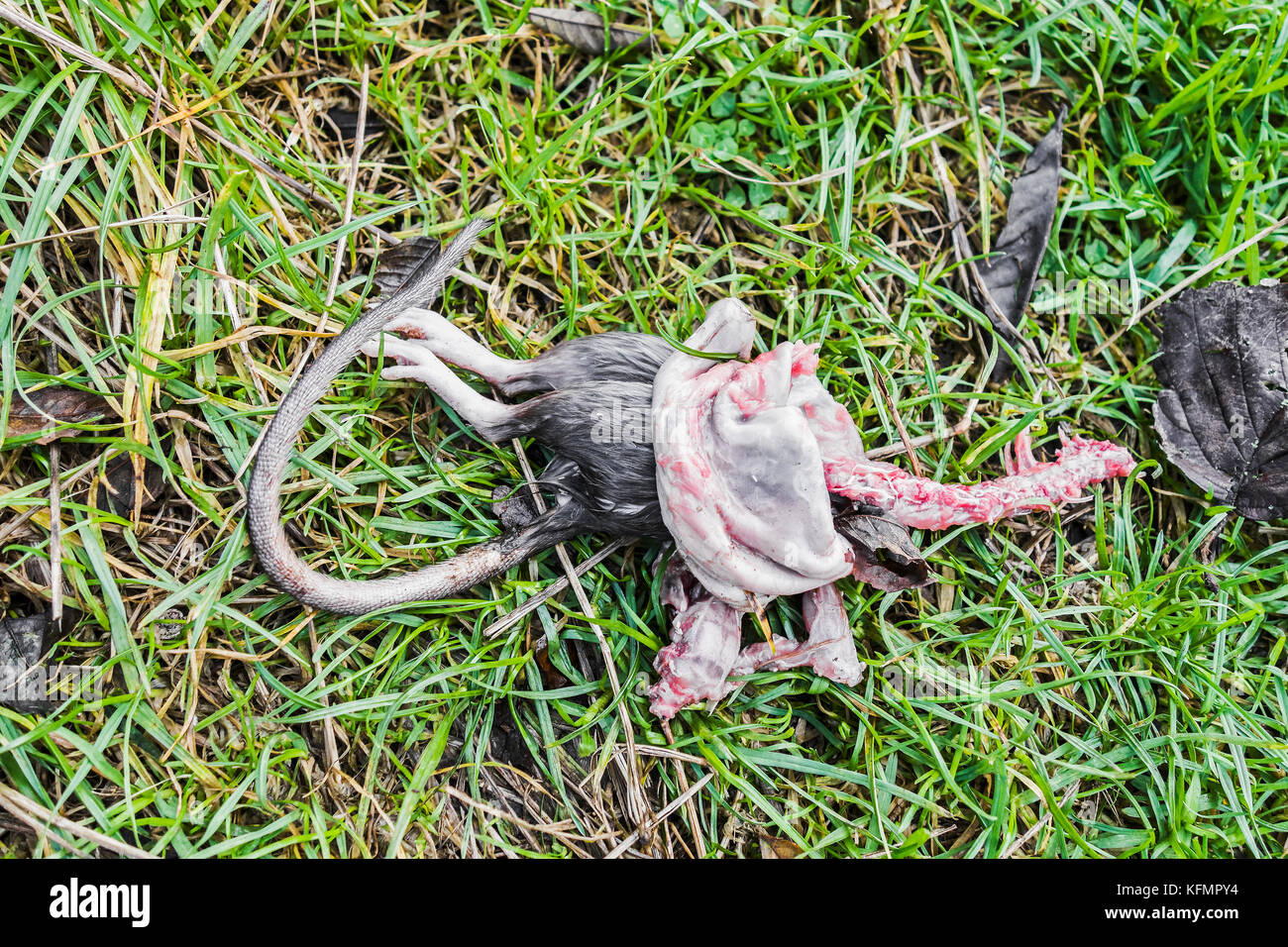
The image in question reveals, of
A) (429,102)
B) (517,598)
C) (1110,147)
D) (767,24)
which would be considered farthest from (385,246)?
(1110,147)

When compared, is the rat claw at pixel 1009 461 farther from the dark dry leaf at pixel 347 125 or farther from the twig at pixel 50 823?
the twig at pixel 50 823

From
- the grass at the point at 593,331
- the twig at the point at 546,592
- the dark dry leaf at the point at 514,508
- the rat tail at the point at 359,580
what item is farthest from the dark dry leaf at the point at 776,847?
the dark dry leaf at the point at 514,508

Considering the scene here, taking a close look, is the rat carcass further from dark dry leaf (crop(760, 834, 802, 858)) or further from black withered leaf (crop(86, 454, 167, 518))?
dark dry leaf (crop(760, 834, 802, 858))

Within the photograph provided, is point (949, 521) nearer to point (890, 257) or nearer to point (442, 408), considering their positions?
point (890, 257)

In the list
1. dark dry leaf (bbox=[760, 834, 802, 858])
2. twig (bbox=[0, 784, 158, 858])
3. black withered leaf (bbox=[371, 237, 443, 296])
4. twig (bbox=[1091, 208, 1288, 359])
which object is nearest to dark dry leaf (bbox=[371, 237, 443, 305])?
black withered leaf (bbox=[371, 237, 443, 296])

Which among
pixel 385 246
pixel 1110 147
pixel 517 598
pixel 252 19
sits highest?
pixel 252 19

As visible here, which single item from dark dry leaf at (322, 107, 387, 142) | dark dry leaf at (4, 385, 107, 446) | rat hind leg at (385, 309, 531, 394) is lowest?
dark dry leaf at (4, 385, 107, 446)
